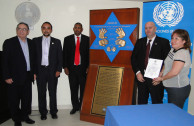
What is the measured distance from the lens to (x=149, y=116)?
4.41ft

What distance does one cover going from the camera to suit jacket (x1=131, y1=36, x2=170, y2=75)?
243 cm

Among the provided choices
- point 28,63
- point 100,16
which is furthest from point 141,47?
point 28,63

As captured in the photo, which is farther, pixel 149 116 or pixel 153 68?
pixel 153 68

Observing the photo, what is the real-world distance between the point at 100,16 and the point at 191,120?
2.20 m

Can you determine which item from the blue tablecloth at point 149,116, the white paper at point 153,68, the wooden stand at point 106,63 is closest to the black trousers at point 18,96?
the wooden stand at point 106,63

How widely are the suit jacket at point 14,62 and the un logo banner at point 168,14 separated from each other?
240cm

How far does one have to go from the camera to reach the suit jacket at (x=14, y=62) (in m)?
2.59

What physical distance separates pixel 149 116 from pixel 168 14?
2.19 m

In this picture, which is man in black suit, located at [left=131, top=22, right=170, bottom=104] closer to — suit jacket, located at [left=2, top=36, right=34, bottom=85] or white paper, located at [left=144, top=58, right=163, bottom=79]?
white paper, located at [left=144, top=58, right=163, bottom=79]

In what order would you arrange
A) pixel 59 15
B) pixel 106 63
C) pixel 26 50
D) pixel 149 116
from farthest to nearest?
1. pixel 59 15
2. pixel 106 63
3. pixel 26 50
4. pixel 149 116

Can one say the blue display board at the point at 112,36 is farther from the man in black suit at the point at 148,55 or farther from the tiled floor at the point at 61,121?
the tiled floor at the point at 61,121

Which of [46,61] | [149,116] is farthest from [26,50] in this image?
[149,116]

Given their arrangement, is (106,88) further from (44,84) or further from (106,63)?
(44,84)

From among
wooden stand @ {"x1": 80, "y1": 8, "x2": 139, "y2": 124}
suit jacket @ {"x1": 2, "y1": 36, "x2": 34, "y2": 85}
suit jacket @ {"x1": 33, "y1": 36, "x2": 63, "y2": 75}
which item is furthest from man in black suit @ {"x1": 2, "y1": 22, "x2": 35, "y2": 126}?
wooden stand @ {"x1": 80, "y1": 8, "x2": 139, "y2": 124}
